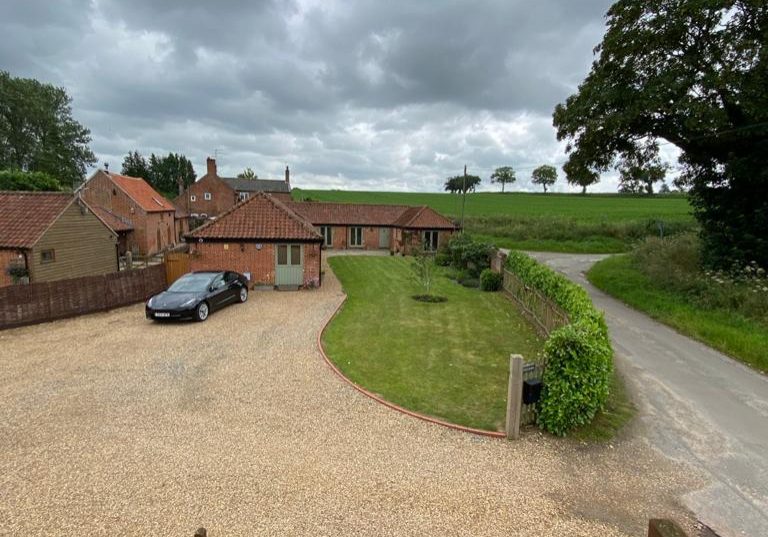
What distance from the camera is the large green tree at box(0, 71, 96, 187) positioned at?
52.7m

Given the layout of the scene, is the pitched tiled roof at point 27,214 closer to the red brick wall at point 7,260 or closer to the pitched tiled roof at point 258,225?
the red brick wall at point 7,260

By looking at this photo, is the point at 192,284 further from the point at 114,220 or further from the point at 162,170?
the point at 162,170

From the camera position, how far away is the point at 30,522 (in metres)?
5.06

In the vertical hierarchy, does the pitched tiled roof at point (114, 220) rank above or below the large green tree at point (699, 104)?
below

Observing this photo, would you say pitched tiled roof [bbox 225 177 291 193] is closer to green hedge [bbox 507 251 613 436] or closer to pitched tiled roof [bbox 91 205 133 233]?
pitched tiled roof [bbox 91 205 133 233]

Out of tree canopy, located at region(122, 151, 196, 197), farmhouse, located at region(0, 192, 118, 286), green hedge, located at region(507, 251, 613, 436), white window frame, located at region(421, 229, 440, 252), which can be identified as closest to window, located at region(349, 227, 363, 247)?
white window frame, located at region(421, 229, 440, 252)

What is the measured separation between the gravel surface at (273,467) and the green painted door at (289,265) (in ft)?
33.3

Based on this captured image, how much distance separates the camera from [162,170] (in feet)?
274

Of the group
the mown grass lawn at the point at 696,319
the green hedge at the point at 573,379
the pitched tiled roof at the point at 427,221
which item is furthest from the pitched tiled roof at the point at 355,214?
the green hedge at the point at 573,379

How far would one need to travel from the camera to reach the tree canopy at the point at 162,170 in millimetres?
80750

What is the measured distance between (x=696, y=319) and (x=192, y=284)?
17.5 meters

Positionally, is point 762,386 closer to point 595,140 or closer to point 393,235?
point 595,140

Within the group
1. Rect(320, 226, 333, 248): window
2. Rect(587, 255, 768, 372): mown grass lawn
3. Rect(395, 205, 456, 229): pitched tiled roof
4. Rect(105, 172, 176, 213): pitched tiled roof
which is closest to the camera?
Rect(587, 255, 768, 372): mown grass lawn

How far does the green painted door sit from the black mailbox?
14518mm
